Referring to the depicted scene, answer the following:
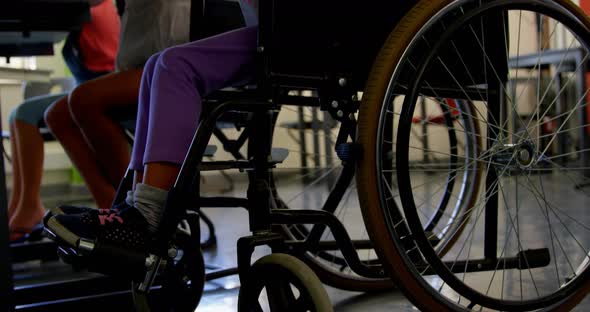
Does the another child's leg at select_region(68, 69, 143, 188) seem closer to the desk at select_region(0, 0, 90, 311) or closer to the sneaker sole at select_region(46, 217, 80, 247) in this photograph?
the desk at select_region(0, 0, 90, 311)

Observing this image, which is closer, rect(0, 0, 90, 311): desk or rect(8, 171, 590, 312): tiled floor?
rect(8, 171, 590, 312): tiled floor

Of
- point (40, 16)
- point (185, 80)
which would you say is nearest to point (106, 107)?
point (40, 16)

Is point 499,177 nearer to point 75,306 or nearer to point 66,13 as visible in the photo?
point 75,306

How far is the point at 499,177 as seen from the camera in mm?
1128

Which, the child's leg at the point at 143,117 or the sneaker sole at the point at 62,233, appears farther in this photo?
the child's leg at the point at 143,117

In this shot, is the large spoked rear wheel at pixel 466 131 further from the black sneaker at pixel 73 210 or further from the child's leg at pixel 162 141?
Answer: the black sneaker at pixel 73 210

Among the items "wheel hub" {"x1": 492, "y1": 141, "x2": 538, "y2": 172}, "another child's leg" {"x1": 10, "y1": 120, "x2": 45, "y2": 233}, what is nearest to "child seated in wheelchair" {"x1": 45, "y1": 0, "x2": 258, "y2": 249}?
"wheel hub" {"x1": 492, "y1": 141, "x2": 538, "y2": 172}

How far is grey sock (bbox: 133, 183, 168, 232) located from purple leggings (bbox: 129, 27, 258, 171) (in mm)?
43

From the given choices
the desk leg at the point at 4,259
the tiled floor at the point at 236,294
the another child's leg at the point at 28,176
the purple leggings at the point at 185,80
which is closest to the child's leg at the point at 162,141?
the purple leggings at the point at 185,80

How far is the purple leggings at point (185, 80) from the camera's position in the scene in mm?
951

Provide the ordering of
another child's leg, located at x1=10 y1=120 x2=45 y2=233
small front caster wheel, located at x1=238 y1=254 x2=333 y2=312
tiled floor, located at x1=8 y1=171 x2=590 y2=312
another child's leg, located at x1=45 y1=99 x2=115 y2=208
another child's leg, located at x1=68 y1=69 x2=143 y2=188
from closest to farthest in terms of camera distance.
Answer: small front caster wheel, located at x1=238 y1=254 x2=333 y2=312 < tiled floor, located at x1=8 y1=171 x2=590 y2=312 < another child's leg, located at x1=68 y1=69 x2=143 y2=188 < another child's leg, located at x1=45 y1=99 x2=115 y2=208 < another child's leg, located at x1=10 y1=120 x2=45 y2=233

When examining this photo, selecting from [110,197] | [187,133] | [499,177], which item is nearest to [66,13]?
[110,197]

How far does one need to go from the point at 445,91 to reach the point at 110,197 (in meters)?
0.98

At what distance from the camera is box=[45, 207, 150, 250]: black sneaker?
930 mm
